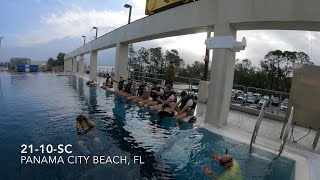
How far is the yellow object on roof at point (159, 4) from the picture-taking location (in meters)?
14.7

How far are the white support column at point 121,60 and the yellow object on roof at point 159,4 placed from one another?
13.9 feet

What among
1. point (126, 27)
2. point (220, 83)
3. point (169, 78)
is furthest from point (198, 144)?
point (126, 27)

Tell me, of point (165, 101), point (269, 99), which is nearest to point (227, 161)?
point (269, 99)

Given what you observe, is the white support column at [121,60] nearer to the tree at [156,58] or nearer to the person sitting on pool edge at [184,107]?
the person sitting on pool edge at [184,107]

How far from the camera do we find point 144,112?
13180 mm

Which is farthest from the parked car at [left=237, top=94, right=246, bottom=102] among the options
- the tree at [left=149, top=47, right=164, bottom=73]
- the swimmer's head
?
the tree at [left=149, top=47, right=164, bottom=73]

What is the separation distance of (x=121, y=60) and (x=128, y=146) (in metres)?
13.8

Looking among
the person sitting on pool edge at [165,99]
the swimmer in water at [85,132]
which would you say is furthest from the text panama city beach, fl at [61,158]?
the person sitting on pool edge at [165,99]

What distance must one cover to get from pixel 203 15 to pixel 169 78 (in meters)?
6.21

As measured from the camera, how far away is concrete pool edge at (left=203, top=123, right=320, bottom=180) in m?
6.16

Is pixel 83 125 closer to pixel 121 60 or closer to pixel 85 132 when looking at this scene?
pixel 85 132

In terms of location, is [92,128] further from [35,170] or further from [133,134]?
[35,170]

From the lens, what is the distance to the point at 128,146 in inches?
313

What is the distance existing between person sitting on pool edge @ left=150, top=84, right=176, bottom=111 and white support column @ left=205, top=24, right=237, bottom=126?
266 cm
